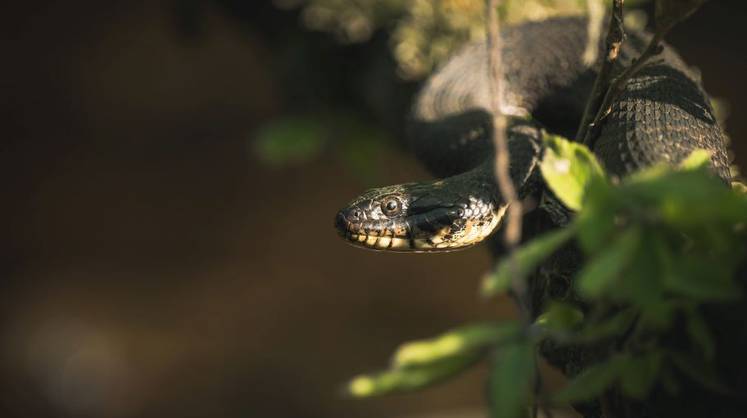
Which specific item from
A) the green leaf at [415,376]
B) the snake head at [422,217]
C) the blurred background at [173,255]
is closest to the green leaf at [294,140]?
the snake head at [422,217]

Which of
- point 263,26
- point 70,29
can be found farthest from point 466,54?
point 70,29

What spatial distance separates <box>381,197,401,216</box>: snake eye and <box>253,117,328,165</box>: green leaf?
1595mm

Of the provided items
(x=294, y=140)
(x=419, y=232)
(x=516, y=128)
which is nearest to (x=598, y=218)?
(x=516, y=128)

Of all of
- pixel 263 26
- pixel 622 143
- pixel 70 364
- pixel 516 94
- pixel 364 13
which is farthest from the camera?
pixel 70 364

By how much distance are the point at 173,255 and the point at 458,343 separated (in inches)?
309

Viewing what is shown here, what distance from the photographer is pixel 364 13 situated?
374cm

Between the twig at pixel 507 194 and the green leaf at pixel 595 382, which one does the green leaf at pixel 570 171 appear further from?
the green leaf at pixel 595 382

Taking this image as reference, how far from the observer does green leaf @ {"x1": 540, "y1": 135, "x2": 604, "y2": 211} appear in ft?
4.04

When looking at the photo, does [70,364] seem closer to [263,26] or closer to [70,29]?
[70,29]

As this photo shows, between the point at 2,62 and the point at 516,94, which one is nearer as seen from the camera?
the point at 516,94

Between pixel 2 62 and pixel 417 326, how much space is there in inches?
208

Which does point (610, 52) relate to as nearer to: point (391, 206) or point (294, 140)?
point (391, 206)

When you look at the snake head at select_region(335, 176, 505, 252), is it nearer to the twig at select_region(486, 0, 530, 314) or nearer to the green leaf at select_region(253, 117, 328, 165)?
the twig at select_region(486, 0, 530, 314)

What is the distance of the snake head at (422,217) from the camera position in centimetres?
246
